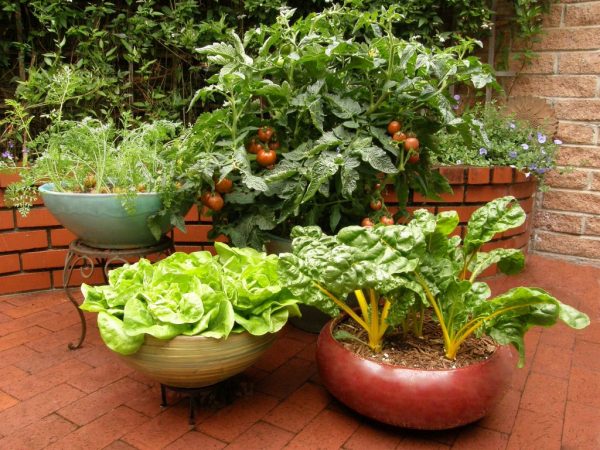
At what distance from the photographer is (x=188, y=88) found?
343 centimetres

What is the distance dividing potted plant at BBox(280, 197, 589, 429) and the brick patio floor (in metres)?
0.11

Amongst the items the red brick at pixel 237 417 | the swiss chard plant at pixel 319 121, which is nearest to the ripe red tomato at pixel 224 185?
the swiss chard plant at pixel 319 121

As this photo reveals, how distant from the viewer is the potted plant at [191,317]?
1373mm

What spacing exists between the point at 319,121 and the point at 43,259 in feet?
5.42

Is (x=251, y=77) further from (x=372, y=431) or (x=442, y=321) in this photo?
(x=372, y=431)

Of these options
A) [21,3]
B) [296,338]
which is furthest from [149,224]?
[21,3]

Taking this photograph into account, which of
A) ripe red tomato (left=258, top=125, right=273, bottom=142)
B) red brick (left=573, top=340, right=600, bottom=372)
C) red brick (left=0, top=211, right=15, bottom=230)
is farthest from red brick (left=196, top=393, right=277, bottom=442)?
red brick (left=0, top=211, right=15, bottom=230)

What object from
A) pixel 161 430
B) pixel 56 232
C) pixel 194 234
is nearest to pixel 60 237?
pixel 56 232

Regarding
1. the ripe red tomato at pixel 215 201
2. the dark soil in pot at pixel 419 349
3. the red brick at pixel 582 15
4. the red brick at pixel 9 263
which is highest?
the red brick at pixel 582 15

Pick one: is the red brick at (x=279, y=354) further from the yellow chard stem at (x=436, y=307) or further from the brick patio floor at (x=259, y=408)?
the yellow chard stem at (x=436, y=307)

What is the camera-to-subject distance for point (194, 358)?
4.55 feet

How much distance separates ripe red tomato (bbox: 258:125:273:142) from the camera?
191 cm

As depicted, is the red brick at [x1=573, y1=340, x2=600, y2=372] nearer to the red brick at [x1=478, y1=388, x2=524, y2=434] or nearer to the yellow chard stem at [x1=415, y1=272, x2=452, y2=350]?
the red brick at [x1=478, y1=388, x2=524, y2=434]

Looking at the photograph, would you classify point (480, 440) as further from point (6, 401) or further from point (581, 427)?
point (6, 401)
